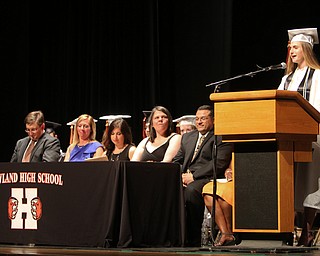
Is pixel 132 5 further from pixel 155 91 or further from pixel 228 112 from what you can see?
pixel 228 112

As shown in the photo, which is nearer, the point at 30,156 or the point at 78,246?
the point at 78,246

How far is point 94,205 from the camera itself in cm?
514

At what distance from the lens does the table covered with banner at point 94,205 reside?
5.09 meters

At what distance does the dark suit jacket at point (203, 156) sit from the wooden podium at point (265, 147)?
1238mm

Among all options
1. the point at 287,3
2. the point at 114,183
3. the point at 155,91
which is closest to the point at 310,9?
the point at 287,3

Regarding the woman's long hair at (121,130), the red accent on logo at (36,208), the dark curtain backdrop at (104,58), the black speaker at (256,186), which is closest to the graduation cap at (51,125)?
the dark curtain backdrop at (104,58)

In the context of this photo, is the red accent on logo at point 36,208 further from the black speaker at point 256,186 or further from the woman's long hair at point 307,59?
the woman's long hair at point 307,59

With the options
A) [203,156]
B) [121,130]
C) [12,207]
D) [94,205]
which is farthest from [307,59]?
[12,207]

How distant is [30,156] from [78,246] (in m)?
1.74

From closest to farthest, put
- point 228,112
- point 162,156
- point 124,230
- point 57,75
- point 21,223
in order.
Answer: point 228,112, point 124,230, point 21,223, point 162,156, point 57,75

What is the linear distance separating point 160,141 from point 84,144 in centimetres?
92

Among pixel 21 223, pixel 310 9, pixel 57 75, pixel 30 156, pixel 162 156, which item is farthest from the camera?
pixel 57 75

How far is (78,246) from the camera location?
202 inches

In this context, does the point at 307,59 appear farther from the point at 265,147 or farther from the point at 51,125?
the point at 51,125
